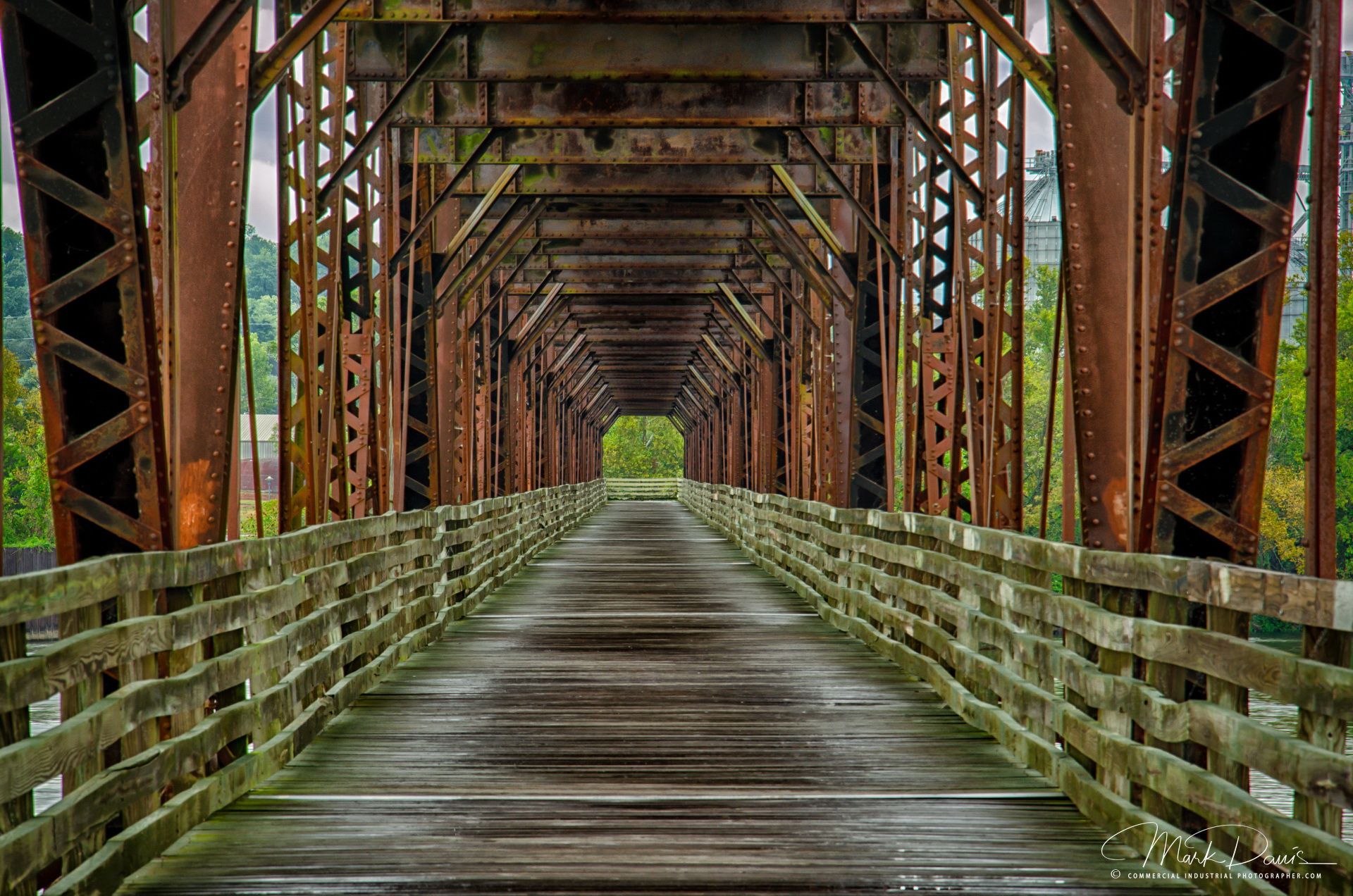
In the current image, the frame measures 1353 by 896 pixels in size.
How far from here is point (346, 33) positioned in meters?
11.4

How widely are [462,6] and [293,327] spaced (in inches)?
98.0

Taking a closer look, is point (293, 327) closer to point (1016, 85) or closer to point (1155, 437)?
point (1016, 85)

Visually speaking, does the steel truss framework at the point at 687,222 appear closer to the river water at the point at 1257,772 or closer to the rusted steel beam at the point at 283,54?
the rusted steel beam at the point at 283,54

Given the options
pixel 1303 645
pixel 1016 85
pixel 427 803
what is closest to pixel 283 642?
pixel 427 803

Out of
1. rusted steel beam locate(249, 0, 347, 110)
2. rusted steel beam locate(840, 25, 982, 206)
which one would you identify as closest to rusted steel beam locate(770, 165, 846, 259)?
rusted steel beam locate(840, 25, 982, 206)

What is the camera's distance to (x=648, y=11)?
10.1 meters

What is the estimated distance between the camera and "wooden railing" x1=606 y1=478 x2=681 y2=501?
281 ft

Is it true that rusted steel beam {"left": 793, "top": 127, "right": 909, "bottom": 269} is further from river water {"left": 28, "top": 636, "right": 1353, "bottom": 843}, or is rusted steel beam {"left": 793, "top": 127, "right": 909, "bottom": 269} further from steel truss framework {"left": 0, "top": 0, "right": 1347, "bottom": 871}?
river water {"left": 28, "top": 636, "right": 1353, "bottom": 843}

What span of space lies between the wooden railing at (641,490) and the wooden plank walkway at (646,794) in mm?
75026

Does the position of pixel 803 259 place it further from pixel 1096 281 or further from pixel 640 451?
pixel 640 451

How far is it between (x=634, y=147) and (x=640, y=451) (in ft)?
357
